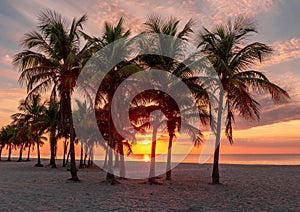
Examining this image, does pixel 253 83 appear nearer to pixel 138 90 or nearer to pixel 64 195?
pixel 138 90

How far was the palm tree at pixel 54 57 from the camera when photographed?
1844 cm

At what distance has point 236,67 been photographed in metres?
18.3

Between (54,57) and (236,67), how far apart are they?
11.3 meters

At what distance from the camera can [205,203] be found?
11.9 metres

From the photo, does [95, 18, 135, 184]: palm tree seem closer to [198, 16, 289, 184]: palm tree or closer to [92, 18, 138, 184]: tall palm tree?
[92, 18, 138, 184]: tall palm tree

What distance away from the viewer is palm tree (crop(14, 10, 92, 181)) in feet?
60.5

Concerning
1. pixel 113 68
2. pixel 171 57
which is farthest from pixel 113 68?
pixel 171 57

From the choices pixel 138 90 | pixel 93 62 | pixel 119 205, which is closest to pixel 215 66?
pixel 138 90

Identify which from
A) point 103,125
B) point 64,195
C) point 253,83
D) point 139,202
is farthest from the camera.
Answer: point 103,125

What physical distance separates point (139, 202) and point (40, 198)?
395 cm

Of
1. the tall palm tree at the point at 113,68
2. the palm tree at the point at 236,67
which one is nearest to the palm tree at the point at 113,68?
the tall palm tree at the point at 113,68

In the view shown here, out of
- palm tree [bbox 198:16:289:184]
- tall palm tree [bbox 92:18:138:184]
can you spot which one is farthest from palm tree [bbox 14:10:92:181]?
palm tree [bbox 198:16:289:184]

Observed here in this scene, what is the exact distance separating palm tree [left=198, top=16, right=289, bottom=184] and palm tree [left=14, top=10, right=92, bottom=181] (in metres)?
7.66

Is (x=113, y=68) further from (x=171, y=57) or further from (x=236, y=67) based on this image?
(x=236, y=67)
